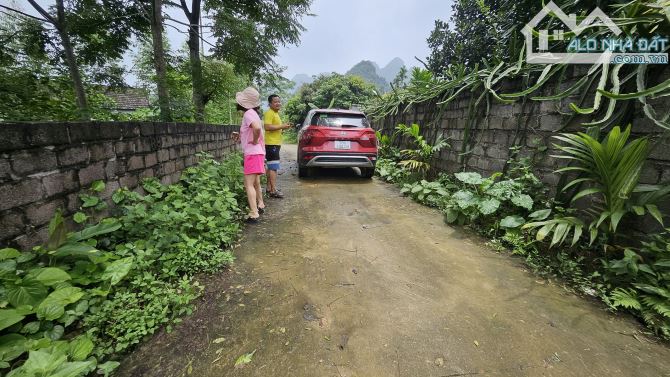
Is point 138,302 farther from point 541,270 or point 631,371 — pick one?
point 541,270

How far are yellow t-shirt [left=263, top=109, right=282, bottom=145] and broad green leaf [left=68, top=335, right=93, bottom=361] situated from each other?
341 cm

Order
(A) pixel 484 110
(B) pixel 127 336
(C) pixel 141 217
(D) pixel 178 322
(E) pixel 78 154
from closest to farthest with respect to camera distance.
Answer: (B) pixel 127 336 < (D) pixel 178 322 < (E) pixel 78 154 < (C) pixel 141 217 < (A) pixel 484 110

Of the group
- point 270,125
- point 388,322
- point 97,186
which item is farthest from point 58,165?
point 270,125

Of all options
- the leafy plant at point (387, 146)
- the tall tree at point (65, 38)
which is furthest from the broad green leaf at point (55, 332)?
the leafy plant at point (387, 146)

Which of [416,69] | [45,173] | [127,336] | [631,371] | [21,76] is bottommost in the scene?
[631,371]

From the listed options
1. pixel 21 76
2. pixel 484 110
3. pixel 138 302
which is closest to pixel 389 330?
pixel 138 302

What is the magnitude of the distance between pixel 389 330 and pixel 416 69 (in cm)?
617

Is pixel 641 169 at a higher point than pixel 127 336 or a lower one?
higher

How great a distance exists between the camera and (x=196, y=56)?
27.1ft

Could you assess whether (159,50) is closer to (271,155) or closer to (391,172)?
(271,155)

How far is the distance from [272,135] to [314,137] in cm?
104

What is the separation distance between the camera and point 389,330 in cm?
165

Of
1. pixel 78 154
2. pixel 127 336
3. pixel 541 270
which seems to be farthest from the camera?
pixel 541 270

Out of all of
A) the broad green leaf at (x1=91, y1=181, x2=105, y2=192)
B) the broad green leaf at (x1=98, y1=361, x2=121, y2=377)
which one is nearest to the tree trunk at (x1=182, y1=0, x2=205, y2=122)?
the broad green leaf at (x1=91, y1=181, x2=105, y2=192)
